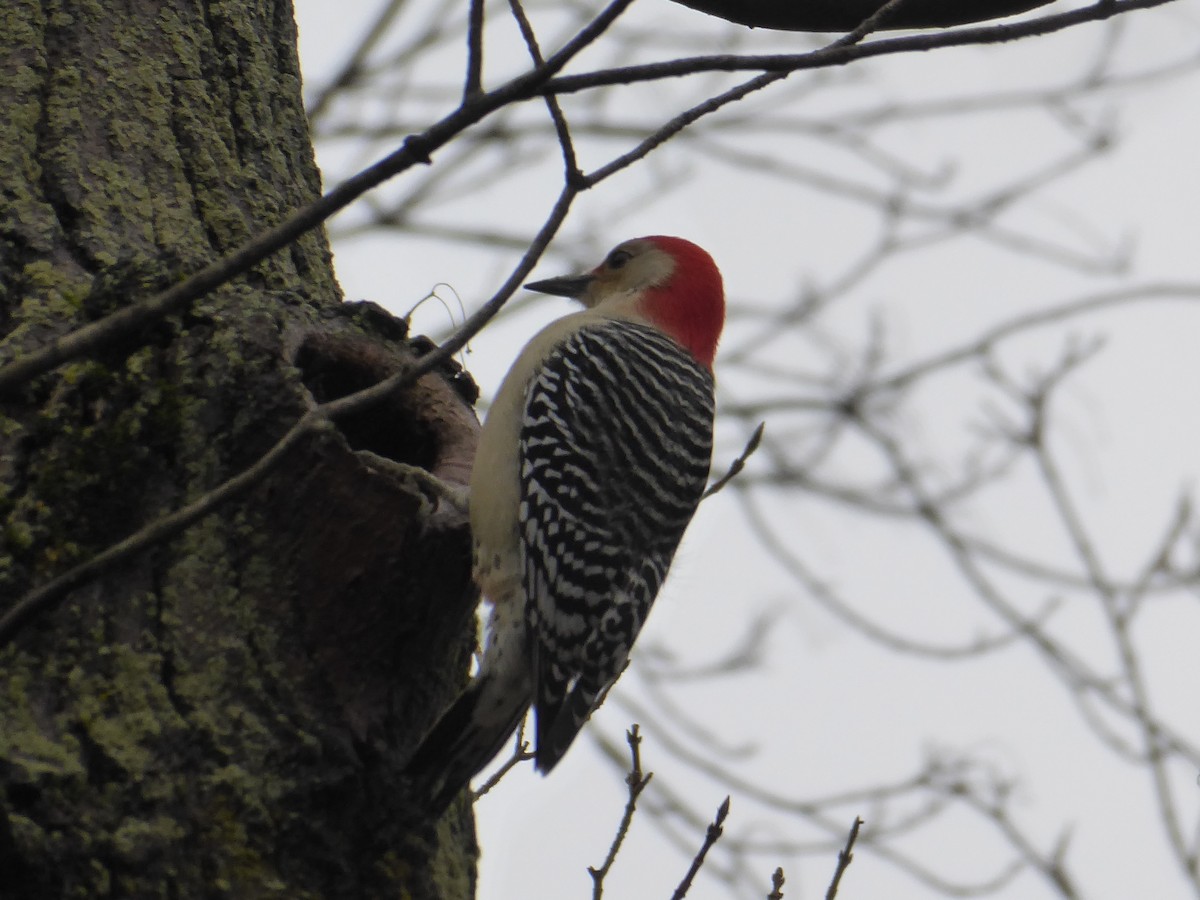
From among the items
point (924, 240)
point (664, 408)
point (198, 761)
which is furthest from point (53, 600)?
point (924, 240)

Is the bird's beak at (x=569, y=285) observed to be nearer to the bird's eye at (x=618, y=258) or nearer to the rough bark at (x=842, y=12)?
the bird's eye at (x=618, y=258)

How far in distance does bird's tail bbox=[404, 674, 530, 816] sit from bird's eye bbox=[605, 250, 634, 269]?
289 cm

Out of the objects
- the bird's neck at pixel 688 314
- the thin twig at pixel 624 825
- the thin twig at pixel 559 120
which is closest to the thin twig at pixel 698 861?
the thin twig at pixel 624 825

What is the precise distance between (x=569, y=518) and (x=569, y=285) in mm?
2208

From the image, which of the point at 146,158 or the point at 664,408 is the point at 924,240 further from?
the point at 146,158

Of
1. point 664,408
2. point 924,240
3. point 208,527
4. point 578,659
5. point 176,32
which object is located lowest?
point 208,527

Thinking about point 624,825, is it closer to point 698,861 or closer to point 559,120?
point 698,861

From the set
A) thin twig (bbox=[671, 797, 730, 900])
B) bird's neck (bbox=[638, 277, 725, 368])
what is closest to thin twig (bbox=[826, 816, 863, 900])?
thin twig (bbox=[671, 797, 730, 900])

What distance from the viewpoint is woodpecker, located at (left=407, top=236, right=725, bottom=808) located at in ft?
11.9

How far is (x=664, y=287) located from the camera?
5910 mm

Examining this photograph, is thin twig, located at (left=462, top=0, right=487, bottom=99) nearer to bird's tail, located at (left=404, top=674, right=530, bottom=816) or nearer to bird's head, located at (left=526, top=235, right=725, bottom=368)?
bird's tail, located at (left=404, top=674, right=530, bottom=816)

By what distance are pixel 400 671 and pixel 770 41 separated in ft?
21.0

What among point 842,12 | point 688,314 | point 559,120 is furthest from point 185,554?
point 688,314

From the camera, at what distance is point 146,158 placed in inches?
140
